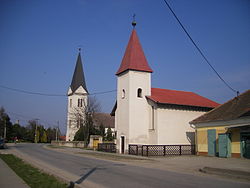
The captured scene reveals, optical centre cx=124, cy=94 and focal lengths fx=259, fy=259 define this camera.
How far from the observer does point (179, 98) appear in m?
33.7

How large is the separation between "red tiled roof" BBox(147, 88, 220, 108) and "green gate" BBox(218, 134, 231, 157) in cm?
848

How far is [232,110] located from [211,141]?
11.9ft

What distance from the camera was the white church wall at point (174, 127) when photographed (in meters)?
30.4

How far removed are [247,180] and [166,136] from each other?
18879mm

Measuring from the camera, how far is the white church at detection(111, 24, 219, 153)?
30.6 metres

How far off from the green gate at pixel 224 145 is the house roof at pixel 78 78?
52988mm

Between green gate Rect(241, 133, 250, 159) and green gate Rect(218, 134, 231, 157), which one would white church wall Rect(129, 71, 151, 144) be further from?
green gate Rect(241, 133, 250, 159)

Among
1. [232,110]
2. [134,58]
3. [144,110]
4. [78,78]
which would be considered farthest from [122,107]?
[78,78]

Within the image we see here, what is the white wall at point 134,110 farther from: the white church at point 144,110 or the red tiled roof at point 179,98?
the red tiled roof at point 179,98

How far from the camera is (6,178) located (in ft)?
35.0

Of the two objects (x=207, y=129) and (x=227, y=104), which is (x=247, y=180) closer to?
(x=207, y=129)

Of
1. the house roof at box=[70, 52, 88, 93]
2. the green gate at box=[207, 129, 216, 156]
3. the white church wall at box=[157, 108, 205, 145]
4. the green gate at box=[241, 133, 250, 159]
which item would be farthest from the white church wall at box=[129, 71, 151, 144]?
the house roof at box=[70, 52, 88, 93]

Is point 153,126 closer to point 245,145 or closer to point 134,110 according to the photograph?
point 134,110

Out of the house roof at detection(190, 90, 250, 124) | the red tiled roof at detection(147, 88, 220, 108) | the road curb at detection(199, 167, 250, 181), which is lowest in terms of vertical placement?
the road curb at detection(199, 167, 250, 181)
